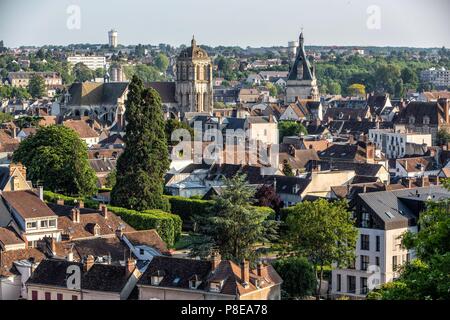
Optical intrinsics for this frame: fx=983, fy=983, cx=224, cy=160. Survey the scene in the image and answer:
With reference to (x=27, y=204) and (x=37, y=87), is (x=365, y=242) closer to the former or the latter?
(x=27, y=204)

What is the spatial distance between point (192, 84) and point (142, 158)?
43.2 metres

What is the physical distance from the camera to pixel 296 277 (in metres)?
25.5

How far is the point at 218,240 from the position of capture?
27953 mm

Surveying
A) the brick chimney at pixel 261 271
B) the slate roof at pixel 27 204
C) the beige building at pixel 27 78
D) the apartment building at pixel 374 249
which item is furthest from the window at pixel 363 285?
the beige building at pixel 27 78

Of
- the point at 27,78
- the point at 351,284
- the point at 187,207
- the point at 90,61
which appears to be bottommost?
the point at 351,284

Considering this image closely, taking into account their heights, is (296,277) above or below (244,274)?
below

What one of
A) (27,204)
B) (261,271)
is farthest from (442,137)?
(261,271)

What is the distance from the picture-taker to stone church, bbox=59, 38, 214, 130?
80250 mm

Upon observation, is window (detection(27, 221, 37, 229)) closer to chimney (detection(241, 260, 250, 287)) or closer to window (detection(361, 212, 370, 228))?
window (detection(361, 212, 370, 228))

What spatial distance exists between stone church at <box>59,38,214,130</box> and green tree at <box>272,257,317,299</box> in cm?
5452

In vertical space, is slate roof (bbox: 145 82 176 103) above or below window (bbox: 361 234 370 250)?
above

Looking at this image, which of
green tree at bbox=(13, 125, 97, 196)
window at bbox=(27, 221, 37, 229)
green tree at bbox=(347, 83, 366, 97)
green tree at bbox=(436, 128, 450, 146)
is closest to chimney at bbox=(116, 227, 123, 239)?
window at bbox=(27, 221, 37, 229)

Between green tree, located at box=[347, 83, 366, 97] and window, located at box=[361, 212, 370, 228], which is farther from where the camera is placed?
green tree, located at box=[347, 83, 366, 97]

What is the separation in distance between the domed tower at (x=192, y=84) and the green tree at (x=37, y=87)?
4593 cm
